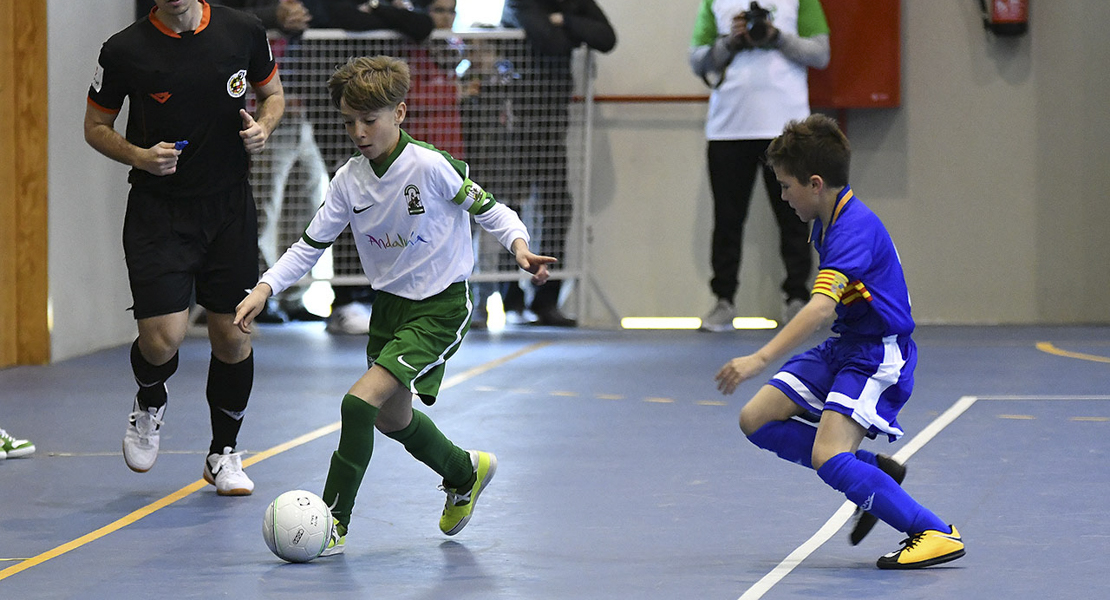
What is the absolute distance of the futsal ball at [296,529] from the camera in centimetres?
429

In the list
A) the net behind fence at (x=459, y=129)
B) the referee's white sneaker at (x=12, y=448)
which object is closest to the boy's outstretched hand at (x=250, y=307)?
the referee's white sneaker at (x=12, y=448)

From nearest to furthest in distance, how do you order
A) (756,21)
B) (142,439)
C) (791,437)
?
(791,437) → (142,439) → (756,21)

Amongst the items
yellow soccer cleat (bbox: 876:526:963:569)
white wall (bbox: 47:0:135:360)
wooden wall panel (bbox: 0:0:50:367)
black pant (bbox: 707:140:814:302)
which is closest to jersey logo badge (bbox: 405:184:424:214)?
yellow soccer cleat (bbox: 876:526:963:569)

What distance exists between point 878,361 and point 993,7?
6.99 m

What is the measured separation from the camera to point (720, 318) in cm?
1034

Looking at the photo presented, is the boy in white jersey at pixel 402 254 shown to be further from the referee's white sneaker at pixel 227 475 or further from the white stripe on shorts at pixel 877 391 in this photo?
the white stripe on shorts at pixel 877 391

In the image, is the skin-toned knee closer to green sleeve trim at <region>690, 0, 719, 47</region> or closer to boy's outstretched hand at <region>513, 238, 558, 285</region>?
boy's outstretched hand at <region>513, 238, 558, 285</region>

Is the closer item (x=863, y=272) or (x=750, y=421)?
(x=863, y=272)

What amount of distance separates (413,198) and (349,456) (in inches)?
32.8

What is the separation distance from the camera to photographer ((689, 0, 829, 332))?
9.97 m

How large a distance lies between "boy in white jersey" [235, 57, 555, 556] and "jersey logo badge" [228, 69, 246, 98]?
2.94 ft

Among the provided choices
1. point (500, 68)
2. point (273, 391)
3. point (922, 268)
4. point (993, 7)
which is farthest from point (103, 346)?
point (993, 7)

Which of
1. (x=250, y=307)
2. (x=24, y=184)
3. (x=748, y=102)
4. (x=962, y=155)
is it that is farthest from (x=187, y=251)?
(x=962, y=155)

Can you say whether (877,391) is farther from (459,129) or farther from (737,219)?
(459,129)
